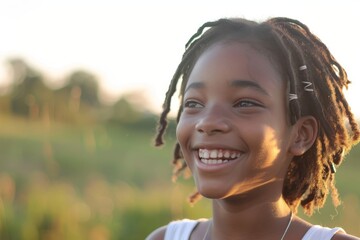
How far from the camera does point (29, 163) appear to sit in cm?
1177

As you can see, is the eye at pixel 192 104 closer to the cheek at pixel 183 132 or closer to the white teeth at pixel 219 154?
the cheek at pixel 183 132

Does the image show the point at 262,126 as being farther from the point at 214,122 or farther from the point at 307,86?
the point at 307,86

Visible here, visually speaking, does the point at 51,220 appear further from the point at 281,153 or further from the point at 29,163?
the point at 29,163

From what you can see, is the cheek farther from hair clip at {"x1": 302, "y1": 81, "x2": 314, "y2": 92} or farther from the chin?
hair clip at {"x1": 302, "y1": 81, "x2": 314, "y2": 92}

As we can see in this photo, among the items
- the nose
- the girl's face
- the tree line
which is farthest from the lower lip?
the tree line

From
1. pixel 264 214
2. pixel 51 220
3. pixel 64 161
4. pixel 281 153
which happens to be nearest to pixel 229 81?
pixel 281 153

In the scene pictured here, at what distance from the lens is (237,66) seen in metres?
2.96

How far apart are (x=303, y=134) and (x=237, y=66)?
41 centimetres

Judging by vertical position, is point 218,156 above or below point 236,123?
below

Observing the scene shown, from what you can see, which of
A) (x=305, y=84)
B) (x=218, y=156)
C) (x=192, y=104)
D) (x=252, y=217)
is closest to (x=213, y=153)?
(x=218, y=156)

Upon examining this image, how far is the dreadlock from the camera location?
311cm

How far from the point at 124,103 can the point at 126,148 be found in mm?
2056

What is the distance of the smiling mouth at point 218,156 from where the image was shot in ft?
9.61

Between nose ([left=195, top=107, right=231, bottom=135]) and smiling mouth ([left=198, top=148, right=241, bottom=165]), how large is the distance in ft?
0.24
